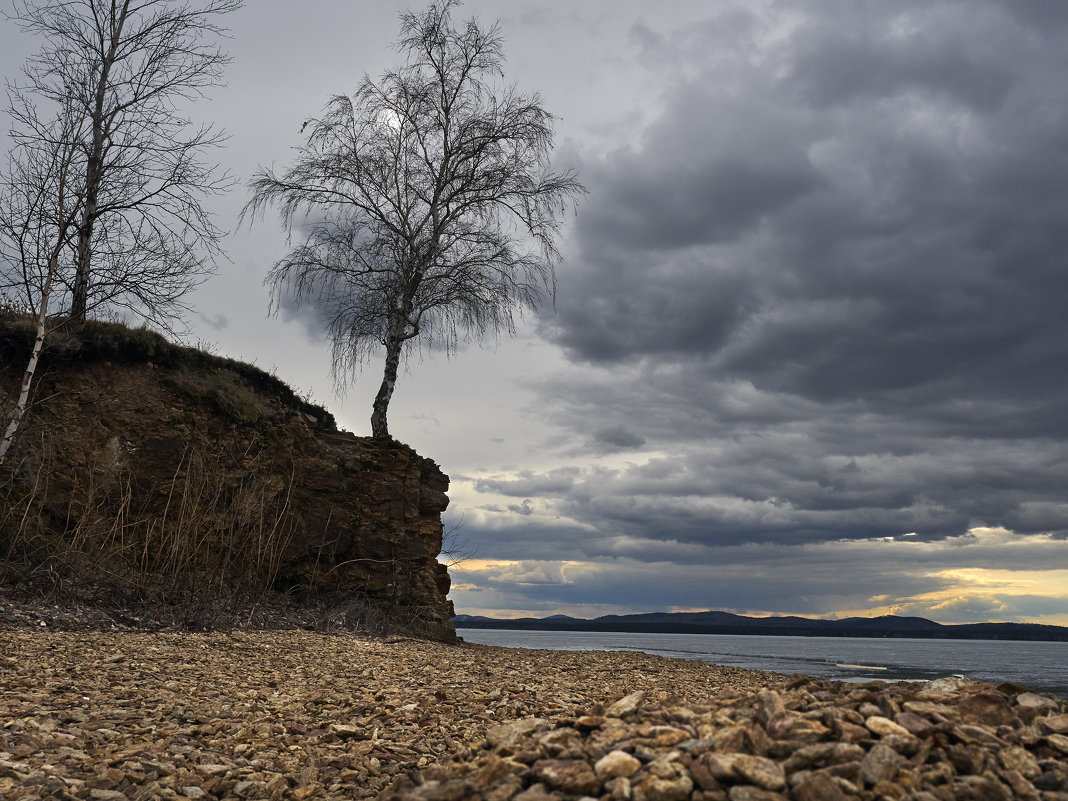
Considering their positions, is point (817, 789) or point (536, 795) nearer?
point (817, 789)

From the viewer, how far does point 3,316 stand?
11.3 meters

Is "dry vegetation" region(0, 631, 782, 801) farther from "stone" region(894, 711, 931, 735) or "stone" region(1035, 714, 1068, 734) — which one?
"stone" region(1035, 714, 1068, 734)

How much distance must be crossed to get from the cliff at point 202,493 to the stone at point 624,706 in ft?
24.0

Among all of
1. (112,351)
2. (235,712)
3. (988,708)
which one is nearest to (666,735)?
(988,708)

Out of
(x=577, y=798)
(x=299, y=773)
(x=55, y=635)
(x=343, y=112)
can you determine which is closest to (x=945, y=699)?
(x=577, y=798)

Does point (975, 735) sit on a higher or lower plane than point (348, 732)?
higher

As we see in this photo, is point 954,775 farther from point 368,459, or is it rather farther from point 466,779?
point 368,459

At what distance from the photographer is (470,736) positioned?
4496mm

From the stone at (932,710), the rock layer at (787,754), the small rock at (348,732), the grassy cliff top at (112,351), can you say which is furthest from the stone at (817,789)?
the grassy cliff top at (112,351)

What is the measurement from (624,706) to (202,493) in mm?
9579

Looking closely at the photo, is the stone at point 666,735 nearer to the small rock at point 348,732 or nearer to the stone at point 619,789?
the stone at point 619,789

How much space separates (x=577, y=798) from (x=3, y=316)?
498 inches

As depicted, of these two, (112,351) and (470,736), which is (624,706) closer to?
(470,736)

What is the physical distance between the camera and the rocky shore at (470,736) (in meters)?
2.44
